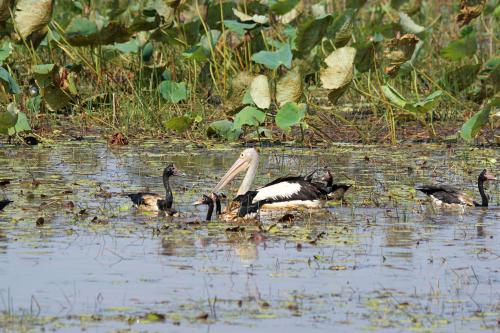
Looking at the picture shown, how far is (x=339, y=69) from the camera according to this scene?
11.8 meters

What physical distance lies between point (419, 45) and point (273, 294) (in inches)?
273

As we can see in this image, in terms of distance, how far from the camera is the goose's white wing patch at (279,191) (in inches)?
371

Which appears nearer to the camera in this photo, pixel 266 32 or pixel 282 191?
pixel 282 191

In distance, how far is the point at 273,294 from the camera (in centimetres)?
638

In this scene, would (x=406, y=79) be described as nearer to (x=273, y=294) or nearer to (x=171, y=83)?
(x=171, y=83)

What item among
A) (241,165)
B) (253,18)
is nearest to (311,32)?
(253,18)

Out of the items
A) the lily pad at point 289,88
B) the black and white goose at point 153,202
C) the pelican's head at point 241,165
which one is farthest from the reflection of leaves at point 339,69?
the black and white goose at point 153,202

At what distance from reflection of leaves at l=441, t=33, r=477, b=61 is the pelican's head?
3.70 m

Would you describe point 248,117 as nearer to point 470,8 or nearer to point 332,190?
point 470,8

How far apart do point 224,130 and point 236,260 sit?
5409 mm


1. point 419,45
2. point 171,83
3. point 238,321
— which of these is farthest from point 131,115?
point 238,321

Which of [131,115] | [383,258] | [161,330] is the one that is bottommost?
[161,330]

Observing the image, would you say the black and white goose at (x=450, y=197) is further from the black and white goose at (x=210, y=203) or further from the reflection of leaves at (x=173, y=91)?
the reflection of leaves at (x=173, y=91)

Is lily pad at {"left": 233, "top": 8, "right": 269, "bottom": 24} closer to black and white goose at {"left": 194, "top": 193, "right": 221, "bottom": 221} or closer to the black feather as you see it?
Answer: the black feather
